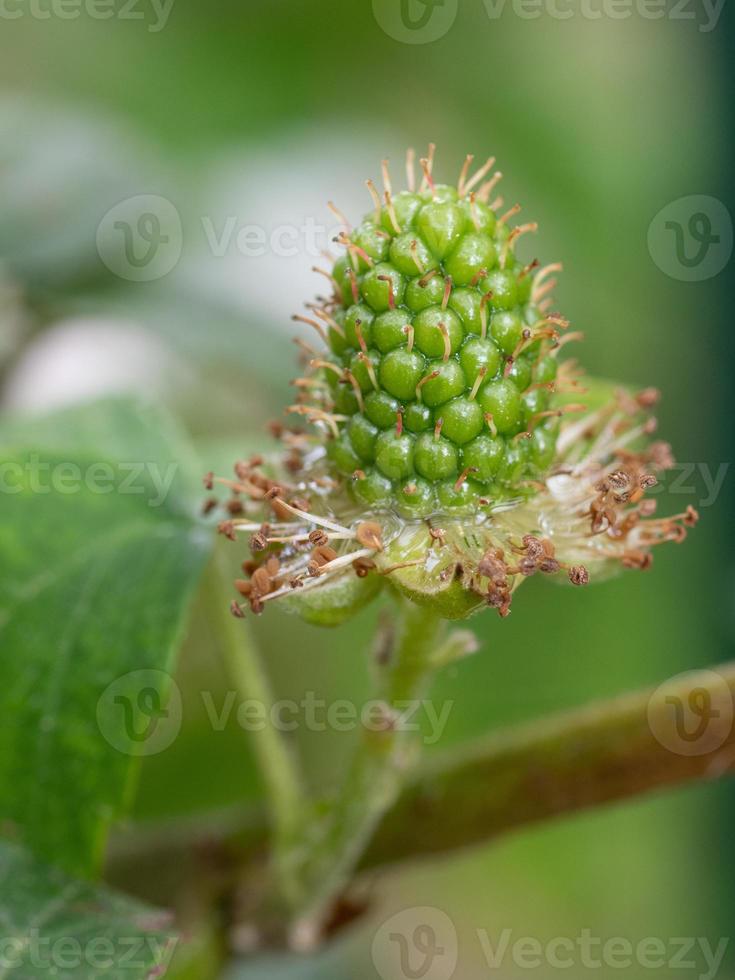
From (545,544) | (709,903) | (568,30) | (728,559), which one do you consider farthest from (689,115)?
(545,544)

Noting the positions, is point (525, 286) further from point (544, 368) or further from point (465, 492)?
point (465, 492)

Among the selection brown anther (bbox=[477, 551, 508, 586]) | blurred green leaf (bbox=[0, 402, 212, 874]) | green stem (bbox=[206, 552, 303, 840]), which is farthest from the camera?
green stem (bbox=[206, 552, 303, 840])

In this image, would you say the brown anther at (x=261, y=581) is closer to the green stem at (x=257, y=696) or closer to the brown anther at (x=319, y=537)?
the brown anther at (x=319, y=537)

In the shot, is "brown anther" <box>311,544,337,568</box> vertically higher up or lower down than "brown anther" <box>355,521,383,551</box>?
lower down

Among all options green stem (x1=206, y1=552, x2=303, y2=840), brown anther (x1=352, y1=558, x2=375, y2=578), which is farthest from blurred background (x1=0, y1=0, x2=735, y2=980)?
brown anther (x1=352, y1=558, x2=375, y2=578)

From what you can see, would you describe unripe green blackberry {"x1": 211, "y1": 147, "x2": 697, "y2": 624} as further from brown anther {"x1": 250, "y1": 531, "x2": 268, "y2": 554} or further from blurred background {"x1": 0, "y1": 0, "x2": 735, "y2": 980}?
blurred background {"x1": 0, "y1": 0, "x2": 735, "y2": 980}

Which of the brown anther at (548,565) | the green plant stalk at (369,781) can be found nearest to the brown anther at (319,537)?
the green plant stalk at (369,781)

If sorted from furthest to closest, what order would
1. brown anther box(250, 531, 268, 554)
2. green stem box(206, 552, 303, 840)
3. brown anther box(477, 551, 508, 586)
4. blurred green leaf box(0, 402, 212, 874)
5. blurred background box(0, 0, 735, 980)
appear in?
blurred background box(0, 0, 735, 980), green stem box(206, 552, 303, 840), blurred green leaf box(0, 402, 212, 874), brown anther box(250, 531, 268, 554), brown anther box(477, 551, 508, 586)
